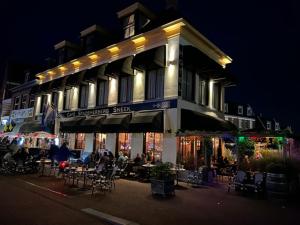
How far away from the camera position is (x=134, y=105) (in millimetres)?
18156

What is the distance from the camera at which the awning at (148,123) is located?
50.3 feet

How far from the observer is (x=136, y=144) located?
58.3 feet

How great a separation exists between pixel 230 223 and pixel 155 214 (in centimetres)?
203

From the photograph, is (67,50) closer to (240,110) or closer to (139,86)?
(139,86)

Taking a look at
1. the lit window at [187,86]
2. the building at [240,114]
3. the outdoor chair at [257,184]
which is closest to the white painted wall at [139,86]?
the lit window at [187,86]

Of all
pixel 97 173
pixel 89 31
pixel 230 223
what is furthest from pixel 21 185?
pixel 89 31

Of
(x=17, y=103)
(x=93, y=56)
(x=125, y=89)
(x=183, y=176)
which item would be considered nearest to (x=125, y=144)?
(x=125, y=89)

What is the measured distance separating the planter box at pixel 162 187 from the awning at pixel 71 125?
37.8ft

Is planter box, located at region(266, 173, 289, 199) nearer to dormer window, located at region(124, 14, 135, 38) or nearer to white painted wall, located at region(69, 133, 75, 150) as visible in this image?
dormer window, located at region(124, 14, 135, 38)

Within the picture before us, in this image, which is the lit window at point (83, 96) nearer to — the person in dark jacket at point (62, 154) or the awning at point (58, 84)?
the awning at point (58, 84)

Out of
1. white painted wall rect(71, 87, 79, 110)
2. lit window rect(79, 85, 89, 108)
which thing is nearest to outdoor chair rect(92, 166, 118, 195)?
lit window rect(79, 85, 89, 108)

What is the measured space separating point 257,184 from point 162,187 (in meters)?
4.04

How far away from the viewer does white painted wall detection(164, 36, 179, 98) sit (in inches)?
628

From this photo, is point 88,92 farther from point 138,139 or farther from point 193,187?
Answer: point 193,187
